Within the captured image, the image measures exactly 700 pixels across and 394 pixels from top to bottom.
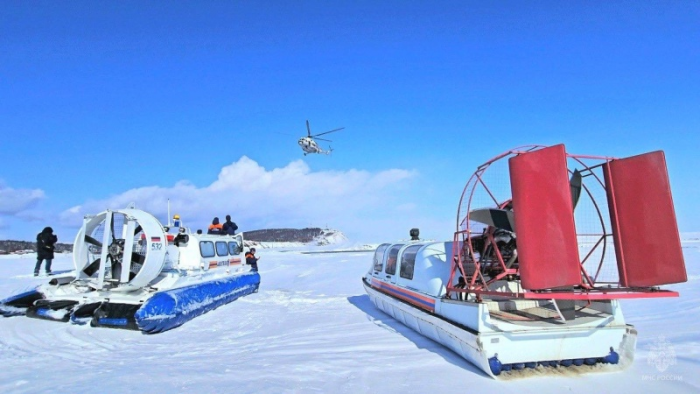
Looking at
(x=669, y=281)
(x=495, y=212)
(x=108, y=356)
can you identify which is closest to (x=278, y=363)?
(x=108, y=356)

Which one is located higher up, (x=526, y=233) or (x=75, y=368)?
(x=526, y=233)

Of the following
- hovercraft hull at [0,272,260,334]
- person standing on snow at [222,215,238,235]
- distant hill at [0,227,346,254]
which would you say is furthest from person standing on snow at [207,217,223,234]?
distant hill at [0,227,346,254]

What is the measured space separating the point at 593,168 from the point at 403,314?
3855 millimetres

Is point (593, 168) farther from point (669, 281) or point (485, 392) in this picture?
point (485, 392)

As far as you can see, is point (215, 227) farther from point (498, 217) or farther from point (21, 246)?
point (21, 246)

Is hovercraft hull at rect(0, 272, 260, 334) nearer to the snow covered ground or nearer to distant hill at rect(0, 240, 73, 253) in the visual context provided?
the snow covered ground

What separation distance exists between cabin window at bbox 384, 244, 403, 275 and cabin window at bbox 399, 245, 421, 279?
1.46ft

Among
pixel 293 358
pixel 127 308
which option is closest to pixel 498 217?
pixel 293 358

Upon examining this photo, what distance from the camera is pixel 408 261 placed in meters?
7.58

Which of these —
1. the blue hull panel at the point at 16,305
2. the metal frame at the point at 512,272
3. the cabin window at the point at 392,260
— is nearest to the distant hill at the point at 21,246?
the blue hull panel at the point at 16,305

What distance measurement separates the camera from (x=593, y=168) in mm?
5383

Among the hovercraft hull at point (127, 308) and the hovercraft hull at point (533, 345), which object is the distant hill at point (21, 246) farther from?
the hovercraft hull at point (533, 345)

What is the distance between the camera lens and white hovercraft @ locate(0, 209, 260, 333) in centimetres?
742

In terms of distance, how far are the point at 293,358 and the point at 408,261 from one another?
2910 millimetres
